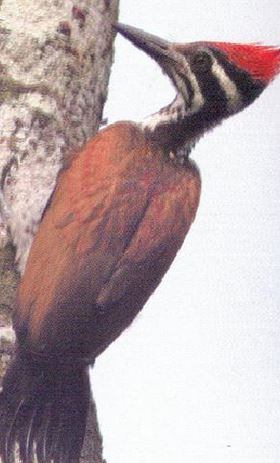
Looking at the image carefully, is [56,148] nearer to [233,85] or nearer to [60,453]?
[233,85]

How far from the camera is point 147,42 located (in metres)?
5.63

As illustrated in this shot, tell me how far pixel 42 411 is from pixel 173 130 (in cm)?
126

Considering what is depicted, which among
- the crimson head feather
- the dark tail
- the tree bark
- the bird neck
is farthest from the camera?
the bird neck

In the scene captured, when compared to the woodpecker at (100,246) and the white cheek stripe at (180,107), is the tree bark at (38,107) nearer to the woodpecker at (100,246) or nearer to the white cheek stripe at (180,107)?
the woodpecker at (100,246)

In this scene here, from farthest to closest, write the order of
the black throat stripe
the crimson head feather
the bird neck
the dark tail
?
the bird neck < the black throat stripe < the crimson head feather < the dark tail

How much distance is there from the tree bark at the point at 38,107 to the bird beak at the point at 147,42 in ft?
0.54

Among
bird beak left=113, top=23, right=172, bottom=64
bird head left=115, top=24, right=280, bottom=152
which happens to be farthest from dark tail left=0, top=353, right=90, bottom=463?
Answer: bird beak left=113, top=23, right=172, bottom=64

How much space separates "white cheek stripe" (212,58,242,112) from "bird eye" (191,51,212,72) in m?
0.03

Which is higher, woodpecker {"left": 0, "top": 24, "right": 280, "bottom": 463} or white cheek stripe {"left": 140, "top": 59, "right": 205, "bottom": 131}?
white cheek stripe {"left": 140, "top": 59, "right": 205, "bottom": 131}

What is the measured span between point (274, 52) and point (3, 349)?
4.84 feet

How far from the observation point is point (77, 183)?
5.26 m

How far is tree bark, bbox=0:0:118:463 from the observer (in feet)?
17.2

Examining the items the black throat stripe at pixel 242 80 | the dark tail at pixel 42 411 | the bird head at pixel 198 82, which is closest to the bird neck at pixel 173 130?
the bird head at pixel 198 82

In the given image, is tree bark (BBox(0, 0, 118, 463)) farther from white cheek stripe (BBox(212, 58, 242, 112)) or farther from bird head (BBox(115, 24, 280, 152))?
white cheek stripe (BBox(212, 58, 242, 112))
